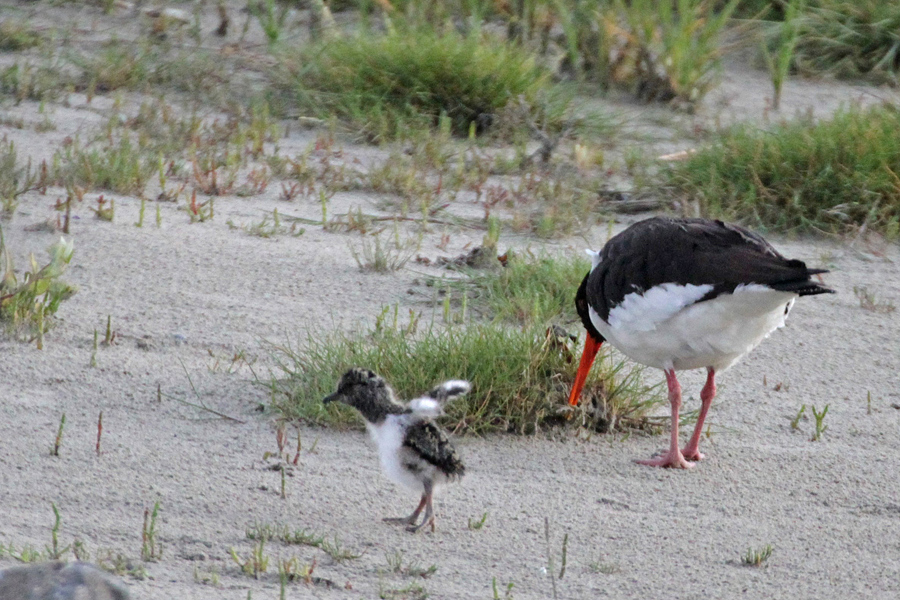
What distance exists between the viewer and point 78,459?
14.2 ft

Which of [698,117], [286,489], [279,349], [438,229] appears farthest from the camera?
[698,117]

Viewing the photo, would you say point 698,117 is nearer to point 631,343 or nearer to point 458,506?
point 631,343

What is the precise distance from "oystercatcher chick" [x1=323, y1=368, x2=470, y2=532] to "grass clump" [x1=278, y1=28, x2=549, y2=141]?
174 inches

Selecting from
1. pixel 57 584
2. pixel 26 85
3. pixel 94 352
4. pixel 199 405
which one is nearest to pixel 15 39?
pixel 26 85

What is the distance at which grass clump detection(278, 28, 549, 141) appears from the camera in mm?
8430

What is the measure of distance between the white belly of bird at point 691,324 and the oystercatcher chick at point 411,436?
0.91 m

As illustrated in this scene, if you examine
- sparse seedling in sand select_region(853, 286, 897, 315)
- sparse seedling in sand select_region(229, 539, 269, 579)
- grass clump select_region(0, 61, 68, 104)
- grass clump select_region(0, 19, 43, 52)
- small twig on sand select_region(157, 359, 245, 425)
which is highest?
grass clump select_region(0, 19, 43, 52)

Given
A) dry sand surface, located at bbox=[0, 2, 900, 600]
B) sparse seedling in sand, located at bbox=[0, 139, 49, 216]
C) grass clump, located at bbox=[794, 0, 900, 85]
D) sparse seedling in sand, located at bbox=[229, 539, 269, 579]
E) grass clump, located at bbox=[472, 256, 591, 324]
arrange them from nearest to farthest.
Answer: sparse seedling in sand, located at bbox=[229, 539, 269, 579]
dry sand surface, located at bbox=[0, 2, 900, 600]
grass clump, located at bbox=[472, 256, 591, 324]
sparse seedling in sand, located at bbox=[0, 139, 49, 216]
grass clump, located at bbox=[794, 0, 900, 85]

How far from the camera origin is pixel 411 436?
399 cm

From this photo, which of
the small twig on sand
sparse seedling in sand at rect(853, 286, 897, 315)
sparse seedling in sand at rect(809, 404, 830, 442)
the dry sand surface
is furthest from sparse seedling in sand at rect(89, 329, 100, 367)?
sparse seedling in sand at rect(853, 286, 897, 315)

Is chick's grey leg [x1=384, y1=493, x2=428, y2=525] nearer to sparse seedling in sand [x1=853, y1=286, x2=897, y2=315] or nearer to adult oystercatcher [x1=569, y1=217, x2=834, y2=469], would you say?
adult oystercatcher [x1=569, y1=217, x2=834, y2=469]

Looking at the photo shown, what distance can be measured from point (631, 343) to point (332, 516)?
1.44 meters

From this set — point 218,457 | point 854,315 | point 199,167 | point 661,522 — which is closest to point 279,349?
point 218,457

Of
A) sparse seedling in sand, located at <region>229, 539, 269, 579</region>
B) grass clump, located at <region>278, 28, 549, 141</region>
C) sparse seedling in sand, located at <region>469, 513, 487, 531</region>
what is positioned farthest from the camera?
grass clump, located at <region>278, 28, 549, 141</region>
